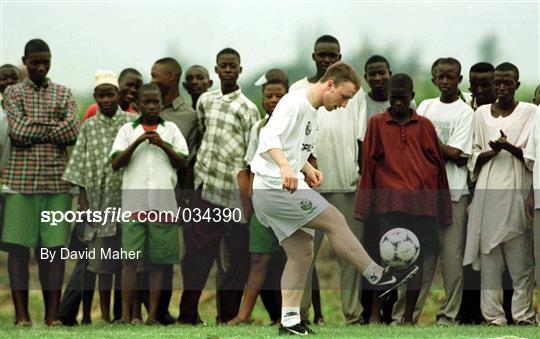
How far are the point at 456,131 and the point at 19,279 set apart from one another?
12.5 feet

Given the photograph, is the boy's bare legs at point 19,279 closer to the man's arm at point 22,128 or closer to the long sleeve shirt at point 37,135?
the long sleeve shirt at point 37,135

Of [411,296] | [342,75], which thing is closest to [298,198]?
[342,75]

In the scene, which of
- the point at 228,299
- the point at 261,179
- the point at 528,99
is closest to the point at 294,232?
the point at 261,179

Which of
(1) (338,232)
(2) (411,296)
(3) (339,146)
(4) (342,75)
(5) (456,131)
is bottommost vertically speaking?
(2) (411,296)

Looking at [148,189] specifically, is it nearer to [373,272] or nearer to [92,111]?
[92,111]

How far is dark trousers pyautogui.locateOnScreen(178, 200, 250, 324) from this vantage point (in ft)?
39.4

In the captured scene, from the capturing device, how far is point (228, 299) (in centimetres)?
1205

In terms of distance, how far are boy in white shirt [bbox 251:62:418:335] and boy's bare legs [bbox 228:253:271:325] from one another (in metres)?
1.80

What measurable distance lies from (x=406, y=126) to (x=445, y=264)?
1.23 meters

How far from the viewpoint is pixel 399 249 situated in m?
11.0

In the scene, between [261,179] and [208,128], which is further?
[208,128]

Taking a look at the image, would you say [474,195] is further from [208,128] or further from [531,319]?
[208,128]

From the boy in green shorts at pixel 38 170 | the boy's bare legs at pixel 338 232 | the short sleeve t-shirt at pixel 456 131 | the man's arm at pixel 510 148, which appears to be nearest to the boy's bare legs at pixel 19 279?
the boy in green shorts at pixel 38 170

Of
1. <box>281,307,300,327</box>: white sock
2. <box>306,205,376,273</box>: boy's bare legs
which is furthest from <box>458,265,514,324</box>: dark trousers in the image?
<box>281,307,300,327</box>: white sock
